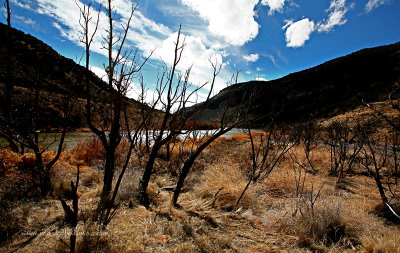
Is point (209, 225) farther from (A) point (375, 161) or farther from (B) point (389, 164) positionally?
(B) point (389, 164)

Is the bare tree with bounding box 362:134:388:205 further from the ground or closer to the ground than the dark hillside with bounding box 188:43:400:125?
closer to the ground

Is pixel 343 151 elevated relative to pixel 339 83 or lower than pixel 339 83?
lower

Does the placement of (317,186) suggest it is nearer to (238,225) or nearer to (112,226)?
(238,225)

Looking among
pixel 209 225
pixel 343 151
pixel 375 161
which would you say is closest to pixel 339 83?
pixel 343 151

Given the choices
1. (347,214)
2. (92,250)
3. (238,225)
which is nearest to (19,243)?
(92,250)

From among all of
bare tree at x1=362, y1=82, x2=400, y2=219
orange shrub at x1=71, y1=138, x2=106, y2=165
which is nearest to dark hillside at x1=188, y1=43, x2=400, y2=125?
bare tree at x1=362, y1=82, x2=400, y2=219

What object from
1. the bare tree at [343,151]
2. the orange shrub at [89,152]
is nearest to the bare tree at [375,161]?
the bare tree at [343,151]

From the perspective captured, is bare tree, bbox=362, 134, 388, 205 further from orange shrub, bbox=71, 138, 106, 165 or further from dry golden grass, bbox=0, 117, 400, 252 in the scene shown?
orange shrub, bbox=71, 138, 106, 165

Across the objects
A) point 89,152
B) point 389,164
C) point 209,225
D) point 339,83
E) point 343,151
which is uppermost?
point 339,83

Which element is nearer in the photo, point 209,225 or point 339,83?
point 209,225

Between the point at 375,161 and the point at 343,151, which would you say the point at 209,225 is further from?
the point at 343,151

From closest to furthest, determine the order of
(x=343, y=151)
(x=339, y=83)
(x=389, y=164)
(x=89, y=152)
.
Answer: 1. (x=389, y=164)
2. (x=343, y=151)
3. (x=89, y=152)
4. (x=339, y=83)

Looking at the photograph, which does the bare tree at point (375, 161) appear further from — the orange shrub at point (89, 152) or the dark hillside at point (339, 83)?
the dark hillside at point (339, 83)

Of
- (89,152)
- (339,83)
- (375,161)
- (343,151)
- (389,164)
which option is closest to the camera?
(375,161)
